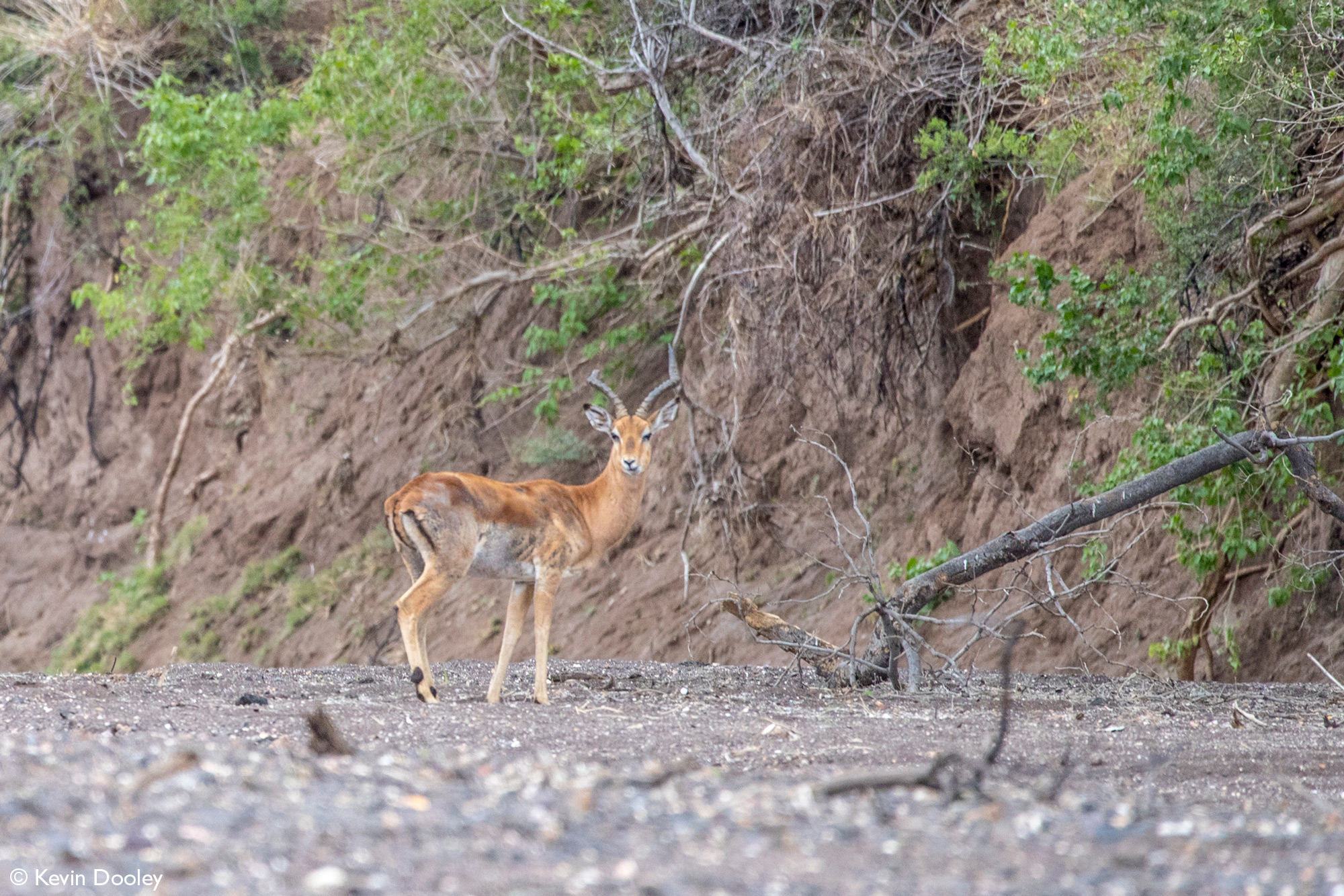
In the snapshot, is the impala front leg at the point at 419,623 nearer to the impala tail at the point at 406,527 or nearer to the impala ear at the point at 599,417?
the impala tail at the point at 406,527

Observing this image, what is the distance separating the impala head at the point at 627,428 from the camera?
9828 millimetres

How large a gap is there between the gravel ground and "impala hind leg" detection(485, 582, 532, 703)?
172cm

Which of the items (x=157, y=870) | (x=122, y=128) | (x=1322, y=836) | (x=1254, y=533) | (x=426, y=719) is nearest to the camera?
→ (x=157, y=870)

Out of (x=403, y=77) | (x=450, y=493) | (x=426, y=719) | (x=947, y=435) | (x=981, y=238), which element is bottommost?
(x=426, y=719)

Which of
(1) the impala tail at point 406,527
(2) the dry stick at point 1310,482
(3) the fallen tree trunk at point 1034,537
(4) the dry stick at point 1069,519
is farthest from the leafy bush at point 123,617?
(2) the dry stick at point 1310,482

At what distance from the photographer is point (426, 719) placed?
713cm

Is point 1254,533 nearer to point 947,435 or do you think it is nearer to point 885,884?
point 947,435

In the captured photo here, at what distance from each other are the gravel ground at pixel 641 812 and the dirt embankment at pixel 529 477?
2545mm

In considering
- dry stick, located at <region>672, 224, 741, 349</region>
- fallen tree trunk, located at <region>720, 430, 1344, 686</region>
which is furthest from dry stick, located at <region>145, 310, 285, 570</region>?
fallen tree trunk, located at <region>720, 430, 1344, 686</region>

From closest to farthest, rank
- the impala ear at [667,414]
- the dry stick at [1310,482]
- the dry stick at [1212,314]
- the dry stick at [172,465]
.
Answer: the dry stick at [1310,482] < the dry stick at [1212,314] < the impala ear at [667,414] < the dry stick at [172,465]

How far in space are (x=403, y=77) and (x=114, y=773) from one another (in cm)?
1183

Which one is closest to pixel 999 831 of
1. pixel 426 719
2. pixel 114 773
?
pixel 114 773

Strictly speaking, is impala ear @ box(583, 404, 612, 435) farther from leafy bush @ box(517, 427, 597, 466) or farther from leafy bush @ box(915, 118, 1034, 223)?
leafy bush @ box(517, 427, 597, 466)

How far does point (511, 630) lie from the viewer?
30.1 ft
